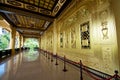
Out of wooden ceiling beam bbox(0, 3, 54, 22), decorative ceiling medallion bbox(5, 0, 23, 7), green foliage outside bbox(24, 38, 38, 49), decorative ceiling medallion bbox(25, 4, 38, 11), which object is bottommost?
green foliage outside bbox(24, 38, 38, 49)

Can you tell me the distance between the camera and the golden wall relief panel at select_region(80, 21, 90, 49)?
4.34 metres

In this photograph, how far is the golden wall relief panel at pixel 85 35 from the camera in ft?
14.2

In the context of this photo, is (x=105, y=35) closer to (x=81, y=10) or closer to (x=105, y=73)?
(x=105, y=73)

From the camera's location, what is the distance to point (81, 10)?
16.4 ft

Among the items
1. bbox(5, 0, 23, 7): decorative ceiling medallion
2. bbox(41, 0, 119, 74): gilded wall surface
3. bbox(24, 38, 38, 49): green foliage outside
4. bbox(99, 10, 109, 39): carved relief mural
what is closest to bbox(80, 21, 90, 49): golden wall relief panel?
bbox(41, 0, 119, 74): gilded wall surface

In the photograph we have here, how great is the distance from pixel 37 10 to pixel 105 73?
8.17 meters

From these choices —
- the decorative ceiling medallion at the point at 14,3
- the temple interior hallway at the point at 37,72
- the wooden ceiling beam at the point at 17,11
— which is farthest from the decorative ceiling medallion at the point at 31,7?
the temple interior hallway at the point at 37,72

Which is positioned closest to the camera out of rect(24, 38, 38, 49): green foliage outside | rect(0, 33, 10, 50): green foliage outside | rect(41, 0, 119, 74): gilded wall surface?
rect(41, 0, 119, 74): gilded wall surface

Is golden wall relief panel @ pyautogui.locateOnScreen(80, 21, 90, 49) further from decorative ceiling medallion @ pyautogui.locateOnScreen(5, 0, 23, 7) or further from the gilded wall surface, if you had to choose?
decorative ceiling medallion @ pyautogui.locateOnScreen(5, 0, 23, 7)

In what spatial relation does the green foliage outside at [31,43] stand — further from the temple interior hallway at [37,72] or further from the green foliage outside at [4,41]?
the temple interior hallway at [37,72]

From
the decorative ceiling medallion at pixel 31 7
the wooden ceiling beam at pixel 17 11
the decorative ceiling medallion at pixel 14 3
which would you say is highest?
the decorative ceiling medallion at pixel 14 3

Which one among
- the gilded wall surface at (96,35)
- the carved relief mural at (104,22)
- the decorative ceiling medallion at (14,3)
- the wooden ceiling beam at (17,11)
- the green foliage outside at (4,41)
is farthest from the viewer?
the green foliage outside at (4,41)

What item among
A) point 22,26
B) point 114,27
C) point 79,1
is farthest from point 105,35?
point 22,26

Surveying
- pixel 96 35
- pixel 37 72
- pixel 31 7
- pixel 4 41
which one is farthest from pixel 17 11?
pixel 4 41
